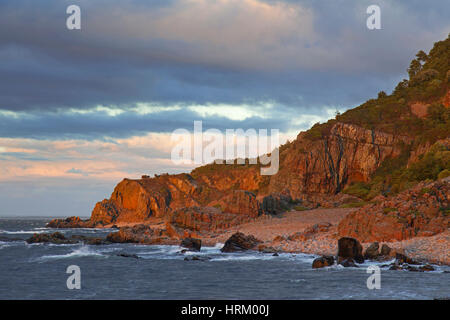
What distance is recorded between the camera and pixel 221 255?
4066 centimetres

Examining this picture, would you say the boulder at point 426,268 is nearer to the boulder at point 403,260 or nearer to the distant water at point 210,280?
the distant water at point 210,280

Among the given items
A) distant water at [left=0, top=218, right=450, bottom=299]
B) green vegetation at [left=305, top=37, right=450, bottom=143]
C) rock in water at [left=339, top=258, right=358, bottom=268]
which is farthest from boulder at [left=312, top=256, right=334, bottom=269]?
green vegetation at [left=305, top=37, right=450, bottom=143]

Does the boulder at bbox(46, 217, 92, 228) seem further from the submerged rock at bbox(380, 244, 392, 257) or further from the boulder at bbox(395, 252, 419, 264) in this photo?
the boulder at bbox(395, 252, 419, 264)

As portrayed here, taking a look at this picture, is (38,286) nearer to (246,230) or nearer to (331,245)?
(331,245)

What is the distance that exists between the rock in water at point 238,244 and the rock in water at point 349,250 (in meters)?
13.0

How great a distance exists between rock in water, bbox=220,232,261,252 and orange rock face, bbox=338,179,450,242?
8552mm

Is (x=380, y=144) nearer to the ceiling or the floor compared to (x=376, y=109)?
nearer to the floor

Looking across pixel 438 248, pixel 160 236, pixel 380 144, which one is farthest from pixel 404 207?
pixel 380 144

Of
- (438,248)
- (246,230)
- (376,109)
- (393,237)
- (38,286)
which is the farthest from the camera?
(376,109)

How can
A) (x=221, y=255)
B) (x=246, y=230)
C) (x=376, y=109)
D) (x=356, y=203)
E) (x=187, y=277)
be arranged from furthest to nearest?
(x=376, y=109), (x=356, y=203), (x=246, y=230), (x=221, y=255), (x=187, y=277)

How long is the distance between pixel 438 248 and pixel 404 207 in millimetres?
5901

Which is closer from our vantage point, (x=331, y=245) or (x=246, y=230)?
(x=331, y=245)

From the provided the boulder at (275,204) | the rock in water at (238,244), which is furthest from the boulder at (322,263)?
the boulder at (275,204)

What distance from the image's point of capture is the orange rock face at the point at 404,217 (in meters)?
36.6
